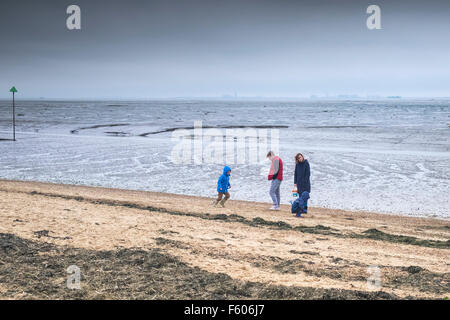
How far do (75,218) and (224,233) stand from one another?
3.04m

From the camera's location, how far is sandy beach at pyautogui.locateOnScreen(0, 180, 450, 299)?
5574 mm

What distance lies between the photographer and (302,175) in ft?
38.1

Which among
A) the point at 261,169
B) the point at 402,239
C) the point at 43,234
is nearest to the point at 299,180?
the point at 402,239

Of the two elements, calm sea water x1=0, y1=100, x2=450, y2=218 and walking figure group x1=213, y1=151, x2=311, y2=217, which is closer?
walking figure group x1=213, y1=151, x2=311, y2=217

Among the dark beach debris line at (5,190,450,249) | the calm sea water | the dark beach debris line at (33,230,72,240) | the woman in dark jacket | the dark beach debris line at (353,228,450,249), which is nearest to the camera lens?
the dark beach debris line at (33,230,72,240)

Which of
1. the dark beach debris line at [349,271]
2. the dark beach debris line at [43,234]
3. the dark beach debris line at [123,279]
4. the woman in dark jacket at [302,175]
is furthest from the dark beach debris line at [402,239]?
the dark beach debris line at [43,234]

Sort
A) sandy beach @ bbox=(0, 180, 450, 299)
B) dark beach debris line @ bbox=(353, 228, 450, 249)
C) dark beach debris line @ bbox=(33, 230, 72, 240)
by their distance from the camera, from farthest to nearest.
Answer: dark beach debris line @ bbox=(353, 228, 450, 249) → dark beach debris line @ bbox=(33, 230, 72, 240) → sandy beach @ bbox=(0, 180, 450, 299)

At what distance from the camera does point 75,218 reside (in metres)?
9.27

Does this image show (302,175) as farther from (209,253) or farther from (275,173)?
(209,253)

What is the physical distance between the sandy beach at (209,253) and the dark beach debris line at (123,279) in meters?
0.01

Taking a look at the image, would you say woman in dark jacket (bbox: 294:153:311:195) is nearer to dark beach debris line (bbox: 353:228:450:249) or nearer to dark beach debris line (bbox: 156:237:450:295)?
dark beach debris line (bbox: 353:228:450:249)

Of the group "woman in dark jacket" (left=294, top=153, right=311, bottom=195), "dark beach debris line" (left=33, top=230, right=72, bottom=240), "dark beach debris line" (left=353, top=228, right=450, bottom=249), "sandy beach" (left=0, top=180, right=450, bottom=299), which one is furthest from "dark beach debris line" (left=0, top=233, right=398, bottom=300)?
"woman in dark jacket" (left=294, top=153, right=311, bottom=195)

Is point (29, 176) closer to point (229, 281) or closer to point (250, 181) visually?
point (250, 181)

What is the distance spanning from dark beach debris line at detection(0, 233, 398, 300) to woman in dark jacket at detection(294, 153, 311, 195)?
5435mm
